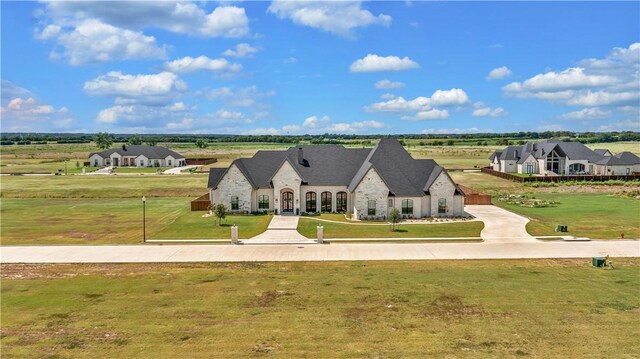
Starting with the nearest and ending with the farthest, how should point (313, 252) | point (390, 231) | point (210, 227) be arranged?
point (313, 252) → point (390, 231) → point (210, 227)

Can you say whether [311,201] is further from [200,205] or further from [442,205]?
[442,205]

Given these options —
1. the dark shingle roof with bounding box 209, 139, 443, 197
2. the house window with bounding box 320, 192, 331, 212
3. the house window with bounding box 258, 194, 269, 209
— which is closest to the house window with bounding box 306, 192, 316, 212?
the house window with bounding box 320, 192, 331, 212

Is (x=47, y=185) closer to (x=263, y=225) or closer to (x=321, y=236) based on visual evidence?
(x=263, y=225)

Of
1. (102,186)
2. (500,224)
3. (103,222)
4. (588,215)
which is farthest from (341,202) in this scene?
(102,186)

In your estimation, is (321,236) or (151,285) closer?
(151,285)

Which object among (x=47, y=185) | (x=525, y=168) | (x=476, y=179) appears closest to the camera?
(x=47, y=185)

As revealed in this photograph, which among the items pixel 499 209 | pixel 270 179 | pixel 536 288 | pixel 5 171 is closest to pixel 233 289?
pixel 536 288

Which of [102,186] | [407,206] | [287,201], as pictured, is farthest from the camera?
[102,186]
